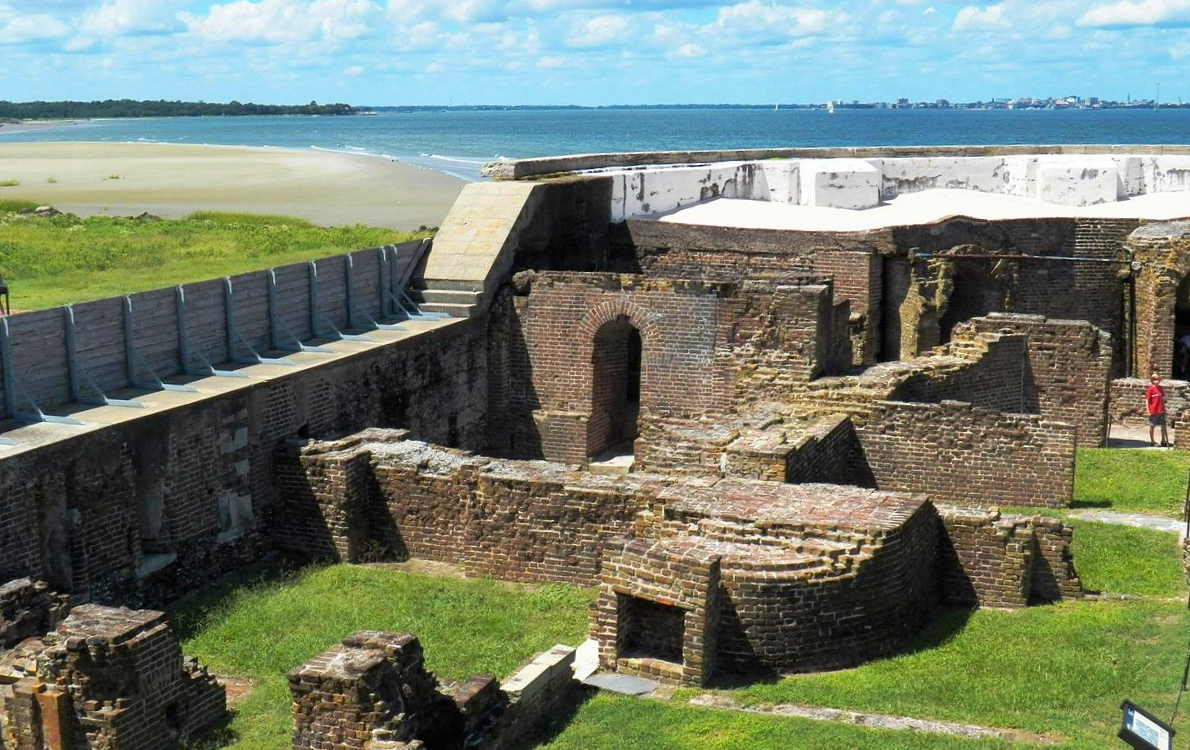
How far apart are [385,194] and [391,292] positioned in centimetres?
4202

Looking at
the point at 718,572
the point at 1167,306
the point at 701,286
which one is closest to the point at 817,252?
the point at 701,286

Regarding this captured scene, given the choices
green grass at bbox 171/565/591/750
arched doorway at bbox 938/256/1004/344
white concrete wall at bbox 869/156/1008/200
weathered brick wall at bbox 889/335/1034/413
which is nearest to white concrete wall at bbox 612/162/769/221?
white concrete wall at bbox 869/156/1008/200

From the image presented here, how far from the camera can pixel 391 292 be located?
21.8 meters

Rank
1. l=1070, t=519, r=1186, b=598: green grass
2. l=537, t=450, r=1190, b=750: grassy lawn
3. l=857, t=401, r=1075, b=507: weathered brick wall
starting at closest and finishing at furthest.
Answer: l=537, t=450, r=1190, b=750: grassy lawn, l=1070, t=519, r=1186, b=598: green grass, l=857, t=401, r=1075, b=507: weathered brick wall

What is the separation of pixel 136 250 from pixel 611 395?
1782 centimetres

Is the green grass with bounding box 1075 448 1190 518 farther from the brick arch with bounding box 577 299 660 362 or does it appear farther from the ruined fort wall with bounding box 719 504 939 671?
the ruined fort wall with bounding box 719 504 939 671

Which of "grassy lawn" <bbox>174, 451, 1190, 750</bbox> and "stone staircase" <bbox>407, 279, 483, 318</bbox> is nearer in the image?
"grassy lawn" <bbox>174, 451, 1190, 750</bbox>

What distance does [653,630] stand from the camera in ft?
40.1

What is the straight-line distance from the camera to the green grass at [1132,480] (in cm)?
1797

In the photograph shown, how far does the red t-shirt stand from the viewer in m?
21.7

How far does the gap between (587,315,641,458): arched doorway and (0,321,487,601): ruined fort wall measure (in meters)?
3.93

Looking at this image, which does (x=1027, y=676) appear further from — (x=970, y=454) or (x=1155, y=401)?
(x=1155, y=401)

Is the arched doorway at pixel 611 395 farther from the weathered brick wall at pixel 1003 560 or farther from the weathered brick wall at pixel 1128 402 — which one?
the weathered brick wall at pixel 1003 560

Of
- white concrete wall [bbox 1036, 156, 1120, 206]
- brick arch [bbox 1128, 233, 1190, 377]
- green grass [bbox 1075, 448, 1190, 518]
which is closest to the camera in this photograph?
green grass [bbox 1075, 448, 1190, 518]
